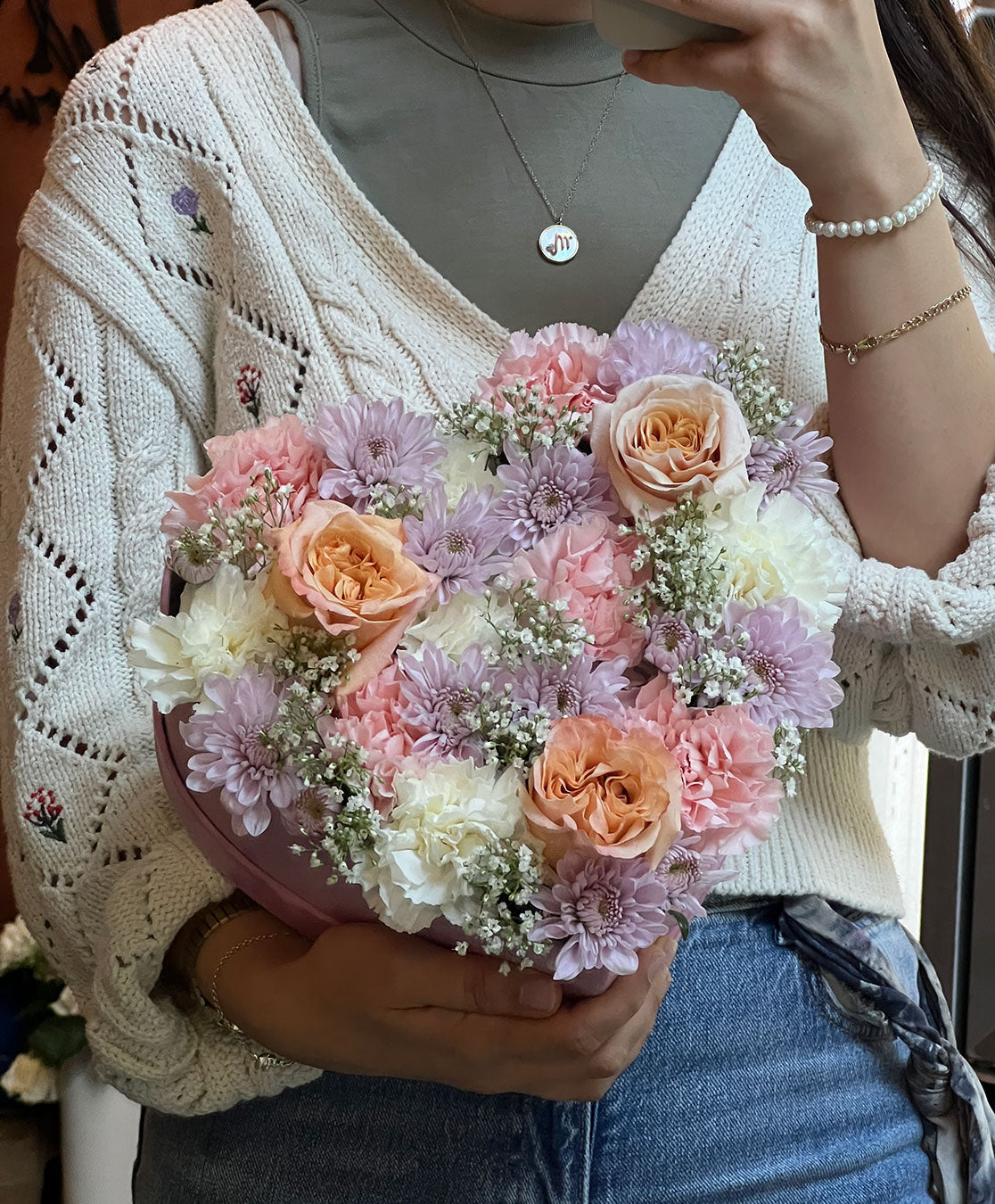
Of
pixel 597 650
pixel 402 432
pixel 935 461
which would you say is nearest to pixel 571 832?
pixel 597 650

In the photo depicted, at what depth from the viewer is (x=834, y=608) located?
0.59 metres

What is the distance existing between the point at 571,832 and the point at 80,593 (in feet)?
1.73

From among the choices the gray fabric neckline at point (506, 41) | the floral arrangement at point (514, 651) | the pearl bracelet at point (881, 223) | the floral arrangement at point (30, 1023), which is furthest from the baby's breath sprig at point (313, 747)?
the floral arrangement at point (30, 1023)

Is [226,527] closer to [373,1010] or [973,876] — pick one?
[373,1010]

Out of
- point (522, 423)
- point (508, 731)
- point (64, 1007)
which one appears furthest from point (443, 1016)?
point (64, 1007)

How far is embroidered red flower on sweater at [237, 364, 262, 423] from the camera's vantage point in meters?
0.90

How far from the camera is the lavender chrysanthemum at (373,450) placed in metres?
0.59

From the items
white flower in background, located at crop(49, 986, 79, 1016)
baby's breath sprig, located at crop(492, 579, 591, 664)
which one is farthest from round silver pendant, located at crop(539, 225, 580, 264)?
white flower in background, located at crop(49, 986, 79, 1016)

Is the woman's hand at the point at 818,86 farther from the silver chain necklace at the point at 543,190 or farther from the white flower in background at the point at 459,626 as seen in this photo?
the white flower in background at the point at 459,626

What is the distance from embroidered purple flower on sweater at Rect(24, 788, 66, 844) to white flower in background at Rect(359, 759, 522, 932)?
0.43 metres

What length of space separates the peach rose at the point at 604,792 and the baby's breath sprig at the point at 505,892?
0.05ft

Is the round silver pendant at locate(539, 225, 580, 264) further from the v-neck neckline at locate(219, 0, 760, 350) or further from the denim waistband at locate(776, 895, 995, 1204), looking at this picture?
the denim waistband at locate(776, 895, 995, 1204)

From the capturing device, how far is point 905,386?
2.57ft

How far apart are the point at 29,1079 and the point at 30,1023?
9 cm
